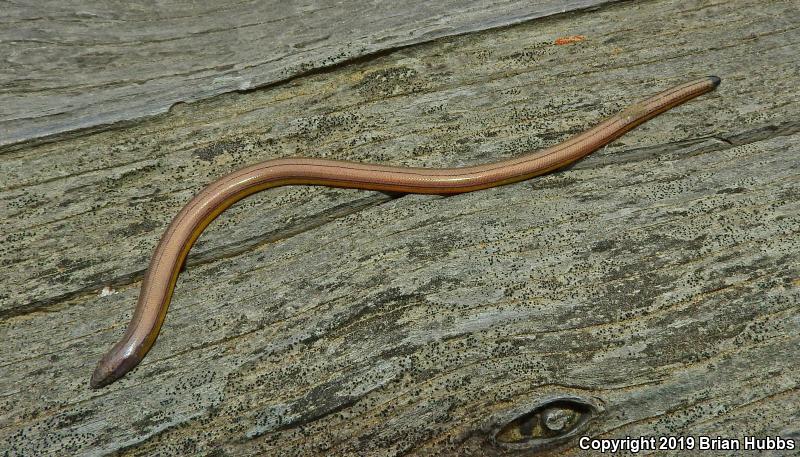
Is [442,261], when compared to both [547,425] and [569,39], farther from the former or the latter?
[569,39]

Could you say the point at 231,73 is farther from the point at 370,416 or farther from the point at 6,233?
the point at 370,416

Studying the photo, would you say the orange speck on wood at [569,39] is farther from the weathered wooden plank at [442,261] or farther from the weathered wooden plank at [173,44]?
the weathered wooden plank at [173,44]

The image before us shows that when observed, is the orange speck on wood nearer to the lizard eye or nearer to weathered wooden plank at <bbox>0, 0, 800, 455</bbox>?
weathered wooden plank at <bbox>0, 0, 800, 455</bbox>

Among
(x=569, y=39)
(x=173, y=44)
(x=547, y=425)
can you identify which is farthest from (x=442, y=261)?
(x=173, y=44)

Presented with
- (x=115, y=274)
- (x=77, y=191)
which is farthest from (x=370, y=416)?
(x=77, y=191)

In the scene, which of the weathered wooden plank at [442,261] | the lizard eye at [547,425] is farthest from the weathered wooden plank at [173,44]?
the lizard eye at [547,425]
